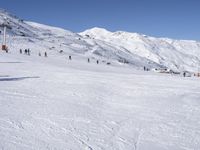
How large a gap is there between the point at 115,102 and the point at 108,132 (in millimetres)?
4058

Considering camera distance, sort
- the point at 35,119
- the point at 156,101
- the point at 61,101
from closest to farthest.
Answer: the point at 35,119 → the point at 61,101 → the point at 156,101

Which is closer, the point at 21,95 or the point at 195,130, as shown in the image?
the point at 195,130

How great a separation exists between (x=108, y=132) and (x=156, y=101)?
5.17 meters

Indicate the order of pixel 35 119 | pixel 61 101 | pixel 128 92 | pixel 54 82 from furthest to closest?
pixel 54 82, pixel 128 92, pixel 61 101, pixel 35 119

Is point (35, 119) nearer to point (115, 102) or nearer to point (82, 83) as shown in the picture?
point (115, 102)

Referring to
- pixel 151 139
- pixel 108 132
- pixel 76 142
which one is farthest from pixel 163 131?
pixel 76 142

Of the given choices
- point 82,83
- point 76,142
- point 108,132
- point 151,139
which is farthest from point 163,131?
point 82,83

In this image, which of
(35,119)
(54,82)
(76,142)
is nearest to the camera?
(76,142)

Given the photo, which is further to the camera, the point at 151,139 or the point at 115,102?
the point at 115,102

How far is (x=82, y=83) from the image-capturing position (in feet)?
54.9

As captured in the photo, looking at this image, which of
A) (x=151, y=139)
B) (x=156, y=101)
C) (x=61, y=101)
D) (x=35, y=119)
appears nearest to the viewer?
(x=151, y=139)

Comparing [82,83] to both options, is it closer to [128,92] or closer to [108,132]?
[128,92]

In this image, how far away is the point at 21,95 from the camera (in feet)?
39.6

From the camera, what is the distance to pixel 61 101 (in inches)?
458
